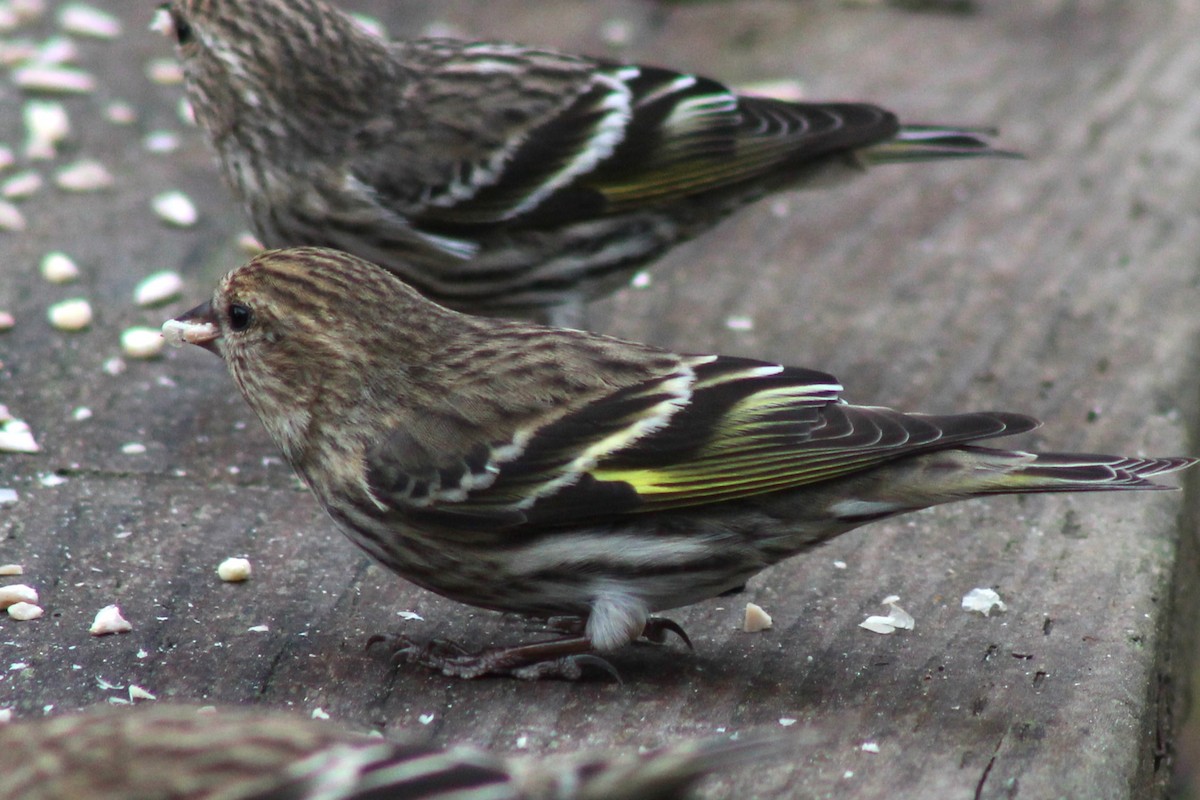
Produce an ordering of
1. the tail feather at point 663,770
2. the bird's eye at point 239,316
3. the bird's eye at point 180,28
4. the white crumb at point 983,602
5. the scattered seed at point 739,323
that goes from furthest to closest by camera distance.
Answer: the bird's eye at point 180,28 → the scattered seed at point 739,323 → the bird's eye at point 239,316 → the white crumb at point 983,602 → the tail feather at point 663,770

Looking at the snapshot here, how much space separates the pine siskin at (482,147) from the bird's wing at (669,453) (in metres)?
1.50

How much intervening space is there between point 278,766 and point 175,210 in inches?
→ 125

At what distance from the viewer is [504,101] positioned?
4.82 m

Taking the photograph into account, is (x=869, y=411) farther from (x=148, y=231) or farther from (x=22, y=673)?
(x=148, y=231)

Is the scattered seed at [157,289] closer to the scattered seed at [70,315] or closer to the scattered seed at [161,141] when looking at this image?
the scattered seed at [70,315]

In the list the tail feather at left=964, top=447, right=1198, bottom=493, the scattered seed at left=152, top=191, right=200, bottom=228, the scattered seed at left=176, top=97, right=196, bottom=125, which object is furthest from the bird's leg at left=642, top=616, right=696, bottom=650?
the scattered seed at left=176, top=97, right=196, bottom=125

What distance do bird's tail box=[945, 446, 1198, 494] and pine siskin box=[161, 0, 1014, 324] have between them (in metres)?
1.76

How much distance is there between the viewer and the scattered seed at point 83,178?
16.2 ft

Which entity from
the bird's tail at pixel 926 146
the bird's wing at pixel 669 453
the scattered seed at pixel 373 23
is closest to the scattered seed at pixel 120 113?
the scattered seed at pixel 373 23

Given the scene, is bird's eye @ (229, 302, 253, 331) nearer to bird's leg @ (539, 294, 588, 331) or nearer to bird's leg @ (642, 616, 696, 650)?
bird's leg @ (642, 616, 696, 650)

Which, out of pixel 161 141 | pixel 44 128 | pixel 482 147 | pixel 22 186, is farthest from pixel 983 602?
pixel 44 128

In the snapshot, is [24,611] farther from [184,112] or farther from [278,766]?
[184,112]

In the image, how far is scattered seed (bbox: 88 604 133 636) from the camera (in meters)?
3.06

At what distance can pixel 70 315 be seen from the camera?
4285mm
